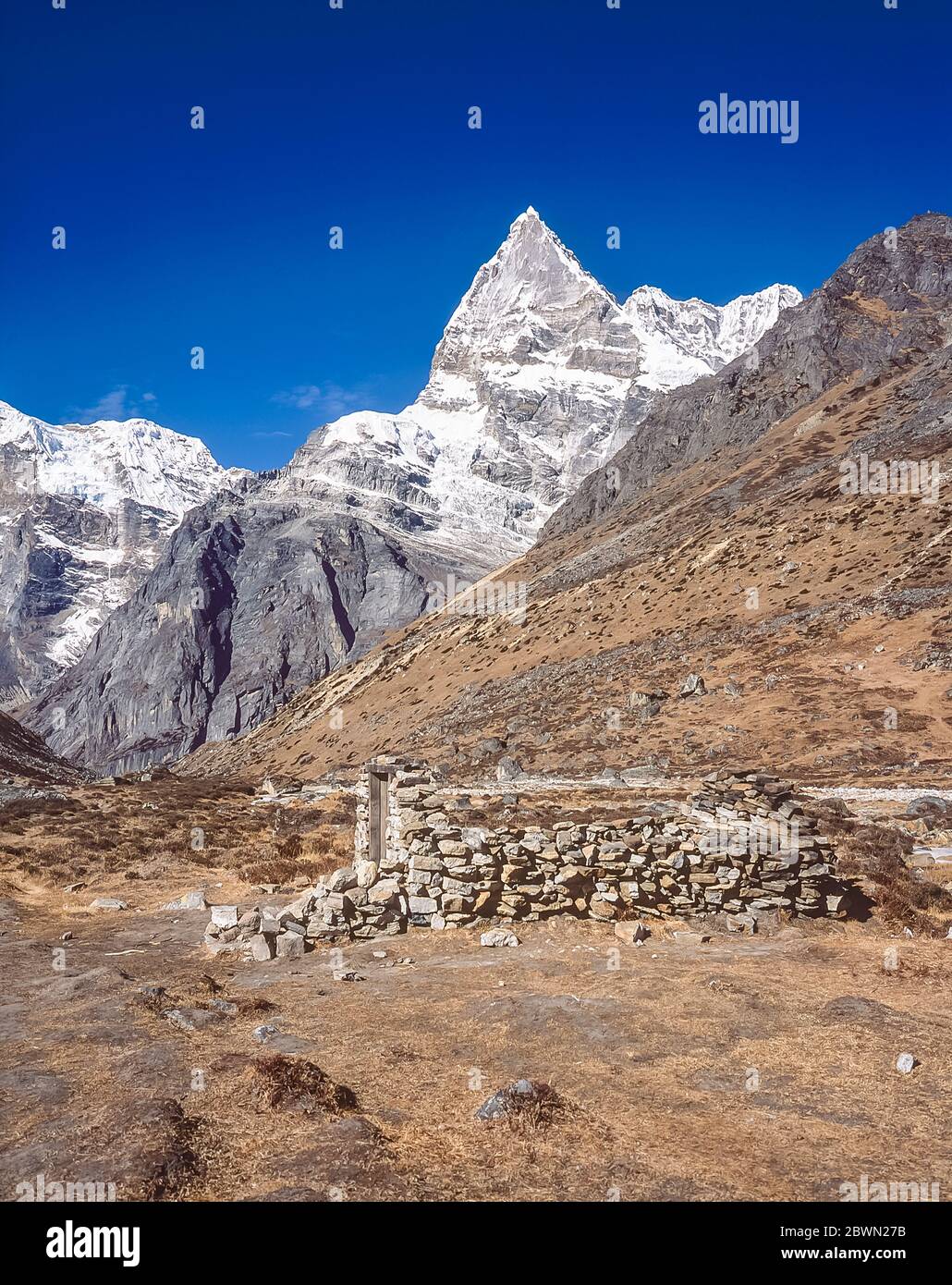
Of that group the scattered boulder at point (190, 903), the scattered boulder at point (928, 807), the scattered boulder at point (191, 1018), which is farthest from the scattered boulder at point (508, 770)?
the scattered boulder at point (191, 1018)

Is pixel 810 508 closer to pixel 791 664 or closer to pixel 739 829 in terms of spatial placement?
pixel 791 664

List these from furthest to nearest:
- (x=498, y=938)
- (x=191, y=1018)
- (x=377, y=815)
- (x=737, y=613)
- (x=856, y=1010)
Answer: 1. (x=737, y=613)
2. (x=377, y=815)
3. (x=498, y=938)
4. (x=856, y=1010)
5. (x=191, y=1018)

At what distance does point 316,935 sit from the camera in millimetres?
15508

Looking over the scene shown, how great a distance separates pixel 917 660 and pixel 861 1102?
1611 inches

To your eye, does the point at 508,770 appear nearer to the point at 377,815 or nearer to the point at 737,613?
the point at 377,815

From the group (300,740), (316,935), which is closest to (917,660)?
(316,935)

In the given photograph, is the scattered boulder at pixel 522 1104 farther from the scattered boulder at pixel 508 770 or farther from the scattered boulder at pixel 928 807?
the scattered boulder at pixel 508 770

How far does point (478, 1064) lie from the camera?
9945mm

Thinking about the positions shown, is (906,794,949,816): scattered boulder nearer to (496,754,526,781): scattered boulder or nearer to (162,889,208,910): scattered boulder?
(496,754,526,781): scattered boulder

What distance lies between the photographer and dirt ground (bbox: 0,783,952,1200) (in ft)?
24.1

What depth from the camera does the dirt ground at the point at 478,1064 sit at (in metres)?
7.34

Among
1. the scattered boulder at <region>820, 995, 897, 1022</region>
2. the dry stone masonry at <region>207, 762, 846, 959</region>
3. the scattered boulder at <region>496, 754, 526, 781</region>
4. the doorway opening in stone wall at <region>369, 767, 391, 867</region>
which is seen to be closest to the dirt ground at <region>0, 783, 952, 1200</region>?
the scattered boulder at <region>820, 995, 897, 1022</region>

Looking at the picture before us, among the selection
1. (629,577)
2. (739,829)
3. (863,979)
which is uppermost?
(629,577)

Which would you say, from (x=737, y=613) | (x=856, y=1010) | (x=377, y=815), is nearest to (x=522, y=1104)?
(x=856, y=1010)
